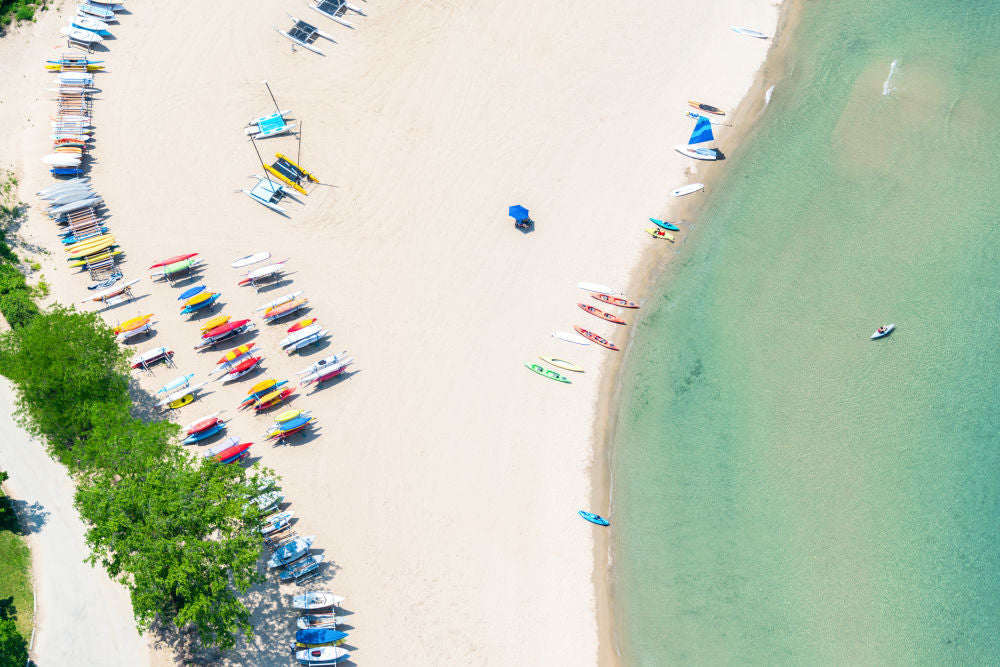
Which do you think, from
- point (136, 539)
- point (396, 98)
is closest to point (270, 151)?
point (396, 98)

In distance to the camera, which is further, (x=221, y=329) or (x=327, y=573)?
(x=221, y=329)

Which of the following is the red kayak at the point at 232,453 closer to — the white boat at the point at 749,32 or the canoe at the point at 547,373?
the canoe at the point at 547,373

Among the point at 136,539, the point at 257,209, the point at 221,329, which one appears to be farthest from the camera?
the point at 257,209

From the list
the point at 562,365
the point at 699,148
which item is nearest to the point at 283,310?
the point at 562,365

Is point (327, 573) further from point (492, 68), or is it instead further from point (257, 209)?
point (492, 68)

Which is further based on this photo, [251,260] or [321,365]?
[251,260]

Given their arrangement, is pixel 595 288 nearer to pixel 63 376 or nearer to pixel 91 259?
pixel 63 376
